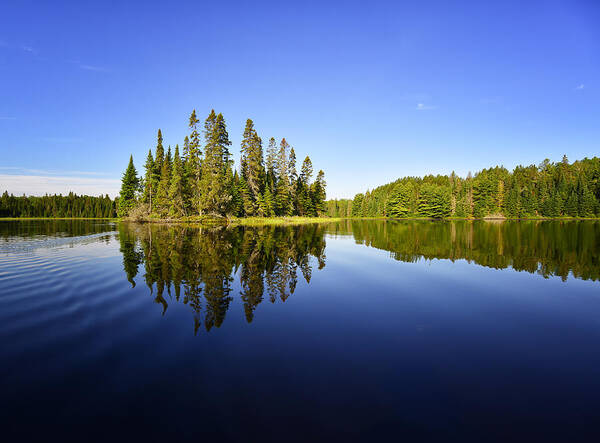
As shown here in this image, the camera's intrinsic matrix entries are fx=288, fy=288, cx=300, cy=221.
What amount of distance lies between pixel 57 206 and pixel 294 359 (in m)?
145

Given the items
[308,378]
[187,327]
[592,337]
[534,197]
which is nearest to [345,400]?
[308,378]

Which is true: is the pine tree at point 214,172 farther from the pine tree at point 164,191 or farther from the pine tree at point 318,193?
the pine tree at point 318,193

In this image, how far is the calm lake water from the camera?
3449 mm

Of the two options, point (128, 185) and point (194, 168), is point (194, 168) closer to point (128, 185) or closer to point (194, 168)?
point (194, 168)

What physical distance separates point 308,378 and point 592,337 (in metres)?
6.34

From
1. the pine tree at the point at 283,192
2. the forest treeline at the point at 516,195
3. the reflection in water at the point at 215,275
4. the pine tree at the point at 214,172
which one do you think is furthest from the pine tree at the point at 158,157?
the forest treeline at the point at 516,195

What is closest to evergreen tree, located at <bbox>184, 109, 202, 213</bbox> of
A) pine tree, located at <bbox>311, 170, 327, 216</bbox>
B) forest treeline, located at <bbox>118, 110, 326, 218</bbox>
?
forest treeline, located at <bbox>118, 110, 326, 218</bbox>

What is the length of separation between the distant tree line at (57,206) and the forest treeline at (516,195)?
113575 mm

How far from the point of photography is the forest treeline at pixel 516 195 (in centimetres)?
9275

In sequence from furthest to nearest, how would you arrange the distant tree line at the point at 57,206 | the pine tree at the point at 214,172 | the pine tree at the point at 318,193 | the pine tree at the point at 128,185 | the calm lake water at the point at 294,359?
the distant tree line at the point at 57,206 → the pine tree at the point at 318,193 → the pine tree at the point at 128,185 → the pine tree at the point at 214,172 → the calm lake water at the point at 294,359

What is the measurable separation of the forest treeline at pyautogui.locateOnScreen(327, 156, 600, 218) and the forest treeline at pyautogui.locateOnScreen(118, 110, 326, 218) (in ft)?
169

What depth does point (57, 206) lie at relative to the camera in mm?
113375

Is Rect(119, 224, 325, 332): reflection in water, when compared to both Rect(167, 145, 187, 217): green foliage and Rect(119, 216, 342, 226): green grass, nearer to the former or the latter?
Rect(119, 216, 342, 226): green grass

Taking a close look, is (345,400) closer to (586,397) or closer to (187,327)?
(586,397)
